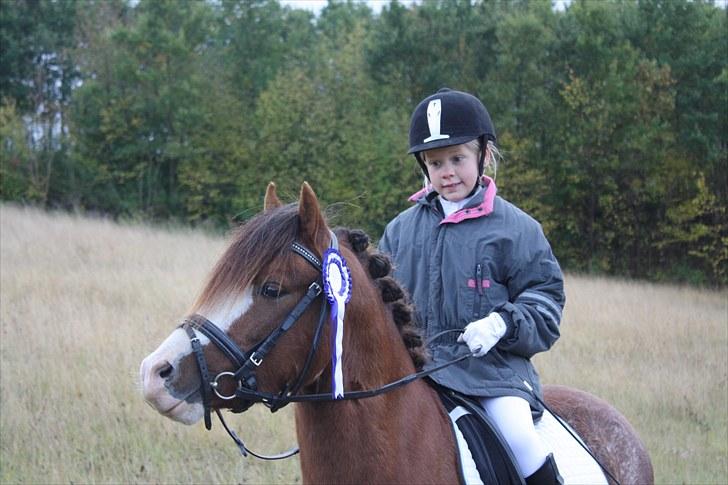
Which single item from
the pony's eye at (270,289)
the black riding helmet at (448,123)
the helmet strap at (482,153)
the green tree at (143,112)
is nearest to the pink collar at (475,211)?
the helmet strap at (482,153)

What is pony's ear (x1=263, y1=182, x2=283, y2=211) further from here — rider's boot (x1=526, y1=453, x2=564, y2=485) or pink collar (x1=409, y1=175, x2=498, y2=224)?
rider's boot (x1=526, y1=453, x2=564, y2=485)

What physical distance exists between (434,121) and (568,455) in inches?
62.6

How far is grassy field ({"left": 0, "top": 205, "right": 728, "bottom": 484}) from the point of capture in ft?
19.9

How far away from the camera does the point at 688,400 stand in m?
8.54

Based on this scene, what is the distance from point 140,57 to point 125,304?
894 inches

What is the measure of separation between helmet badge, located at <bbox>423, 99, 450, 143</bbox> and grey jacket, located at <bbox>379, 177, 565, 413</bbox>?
312 millimetres

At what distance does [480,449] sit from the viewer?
9.66 feet

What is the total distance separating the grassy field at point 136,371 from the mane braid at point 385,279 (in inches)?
42.0

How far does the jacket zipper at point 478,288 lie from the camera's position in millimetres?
3082

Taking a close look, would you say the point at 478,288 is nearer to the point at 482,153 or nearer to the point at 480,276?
the point at 480,276

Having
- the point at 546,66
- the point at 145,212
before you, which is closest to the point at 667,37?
the point at 546,66

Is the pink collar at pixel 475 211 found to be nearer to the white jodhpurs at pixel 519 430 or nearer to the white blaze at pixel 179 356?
the white jodhpurs at pixel 519 430

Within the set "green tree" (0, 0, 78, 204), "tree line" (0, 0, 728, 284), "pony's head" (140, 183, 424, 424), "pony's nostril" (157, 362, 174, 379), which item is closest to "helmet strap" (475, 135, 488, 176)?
"pony's head" (140, 183, 424, 424)

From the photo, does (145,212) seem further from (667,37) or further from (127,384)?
(127,384)
